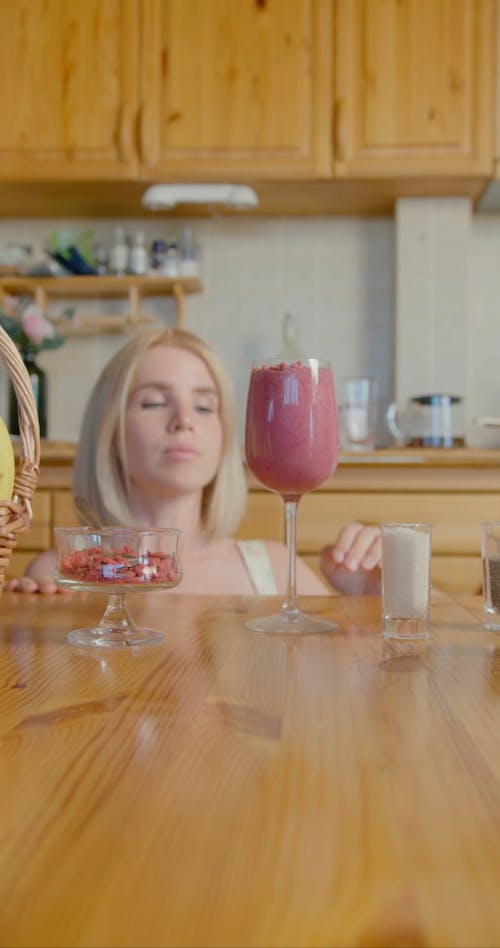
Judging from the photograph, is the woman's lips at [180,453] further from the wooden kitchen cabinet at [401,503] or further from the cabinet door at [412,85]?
the cabinet door at [412,85]

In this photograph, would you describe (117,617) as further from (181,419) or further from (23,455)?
(181,419)

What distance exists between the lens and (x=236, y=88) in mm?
2828

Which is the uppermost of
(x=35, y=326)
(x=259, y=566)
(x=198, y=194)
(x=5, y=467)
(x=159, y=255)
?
(x=198, y=194)

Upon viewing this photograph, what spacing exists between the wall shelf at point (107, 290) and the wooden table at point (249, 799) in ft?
8.26

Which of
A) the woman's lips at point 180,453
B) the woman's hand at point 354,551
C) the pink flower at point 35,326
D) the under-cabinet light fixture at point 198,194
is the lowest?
the woman's hand at point 354,551

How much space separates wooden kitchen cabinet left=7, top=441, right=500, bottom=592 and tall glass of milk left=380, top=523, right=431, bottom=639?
171cm

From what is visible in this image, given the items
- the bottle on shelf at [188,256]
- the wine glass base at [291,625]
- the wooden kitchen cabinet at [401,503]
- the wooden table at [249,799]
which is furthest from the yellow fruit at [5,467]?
the bottle on shelf at [188,256]

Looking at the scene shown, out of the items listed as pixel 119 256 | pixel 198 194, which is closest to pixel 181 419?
pixel 198 194

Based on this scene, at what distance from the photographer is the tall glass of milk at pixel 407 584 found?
2.45 ft

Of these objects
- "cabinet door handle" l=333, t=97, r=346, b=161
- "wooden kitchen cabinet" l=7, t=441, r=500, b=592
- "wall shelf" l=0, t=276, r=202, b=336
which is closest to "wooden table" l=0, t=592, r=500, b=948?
"wooden kitchen cabinet" l=7, t=441, r=500, b=592

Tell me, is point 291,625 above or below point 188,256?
below

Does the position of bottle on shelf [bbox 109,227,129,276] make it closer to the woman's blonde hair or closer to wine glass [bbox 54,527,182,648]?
the woman's blonde hair

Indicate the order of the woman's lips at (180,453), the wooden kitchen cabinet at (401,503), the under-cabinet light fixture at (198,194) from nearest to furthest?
the woman's lips at (180,453) < the wooden kitchen cabinet at (401,503) < the under-cabinet light fixture at (198,194)

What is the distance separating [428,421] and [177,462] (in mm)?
1590
